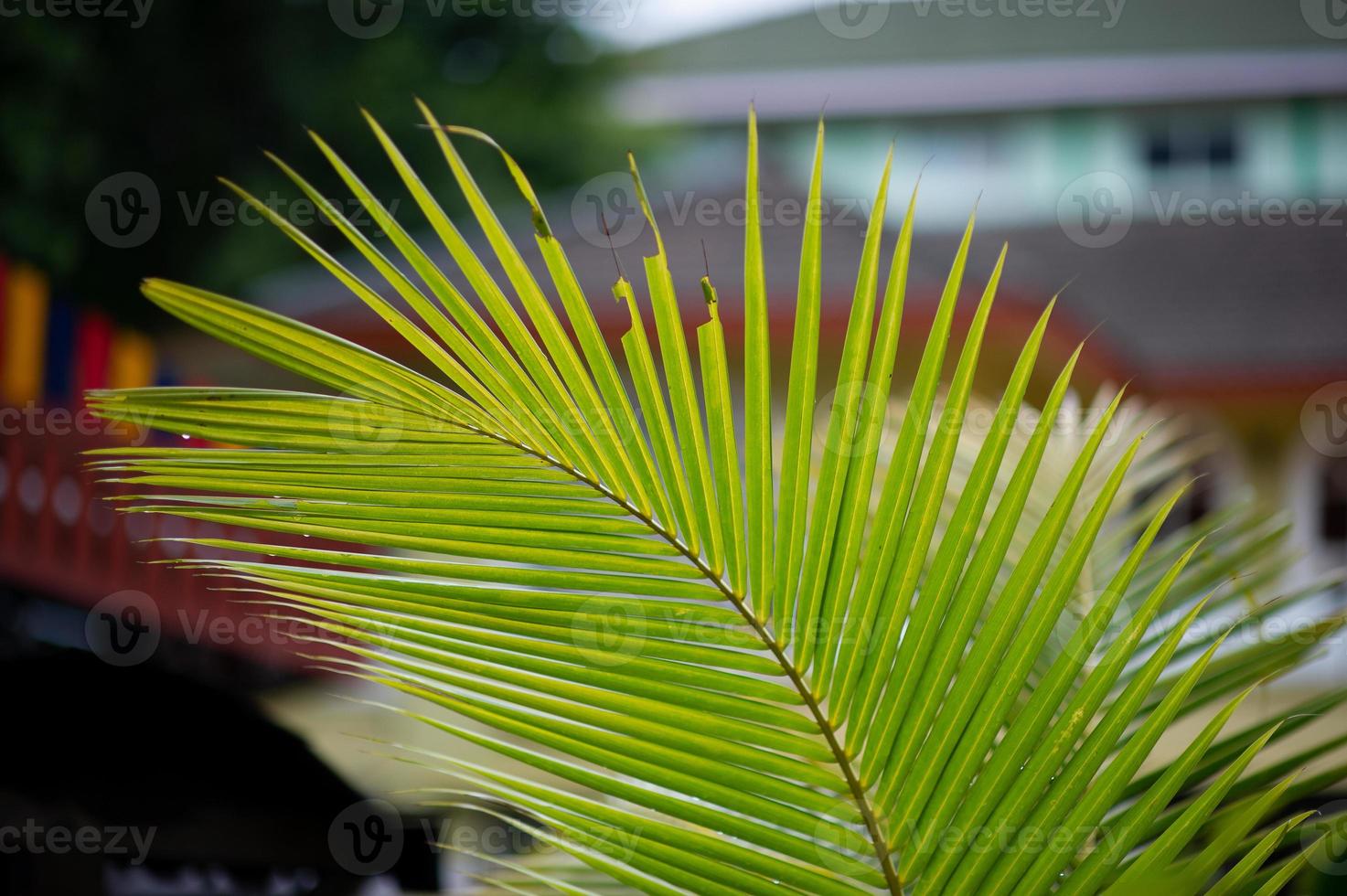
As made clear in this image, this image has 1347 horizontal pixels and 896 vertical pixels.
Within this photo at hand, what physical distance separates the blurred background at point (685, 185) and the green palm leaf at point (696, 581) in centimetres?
343

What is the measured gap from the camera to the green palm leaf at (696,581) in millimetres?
1201

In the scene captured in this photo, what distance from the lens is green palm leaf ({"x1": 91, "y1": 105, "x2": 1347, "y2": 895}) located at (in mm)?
1201

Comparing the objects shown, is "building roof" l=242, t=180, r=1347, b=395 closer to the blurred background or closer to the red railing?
the blurred background

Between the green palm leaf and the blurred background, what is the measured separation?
11.2 ft

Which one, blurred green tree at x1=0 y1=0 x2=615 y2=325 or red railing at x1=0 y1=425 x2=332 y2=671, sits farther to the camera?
blurred green tree at x1=0 y1=0 x2=615 y2=325

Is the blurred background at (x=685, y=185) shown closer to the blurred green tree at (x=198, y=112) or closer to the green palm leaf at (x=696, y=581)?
the blurred green tree at (x=198, y=112)

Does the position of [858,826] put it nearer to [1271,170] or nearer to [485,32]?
[1271,170]

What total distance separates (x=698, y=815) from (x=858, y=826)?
0.24 meters

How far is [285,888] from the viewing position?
130 inches

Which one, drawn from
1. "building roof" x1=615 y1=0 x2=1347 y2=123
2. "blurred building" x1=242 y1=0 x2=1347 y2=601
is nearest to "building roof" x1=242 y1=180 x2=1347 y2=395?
"blurred building" x1=242 y1=0 x2=1347 y2=601

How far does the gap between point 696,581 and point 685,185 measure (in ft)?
31.2

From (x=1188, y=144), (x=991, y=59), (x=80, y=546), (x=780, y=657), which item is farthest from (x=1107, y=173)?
(x=780, y=657)

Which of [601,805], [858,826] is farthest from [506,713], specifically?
[858,826]

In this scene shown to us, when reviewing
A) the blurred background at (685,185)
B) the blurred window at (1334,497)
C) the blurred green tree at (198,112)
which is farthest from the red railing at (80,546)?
the blurred window at (1334,497)
